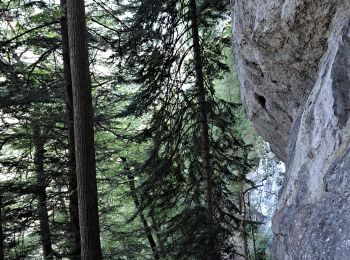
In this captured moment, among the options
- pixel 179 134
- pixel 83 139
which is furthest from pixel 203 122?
pixel 83 139

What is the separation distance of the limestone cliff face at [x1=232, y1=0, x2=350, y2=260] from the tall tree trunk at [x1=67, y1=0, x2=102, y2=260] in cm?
255

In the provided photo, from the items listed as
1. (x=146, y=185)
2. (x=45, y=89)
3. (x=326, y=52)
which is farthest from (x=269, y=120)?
(x=45, y=89)

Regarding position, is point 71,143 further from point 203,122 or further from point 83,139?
point 83,139

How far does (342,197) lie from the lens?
307cm

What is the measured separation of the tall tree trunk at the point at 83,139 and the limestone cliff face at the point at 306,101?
255 cm

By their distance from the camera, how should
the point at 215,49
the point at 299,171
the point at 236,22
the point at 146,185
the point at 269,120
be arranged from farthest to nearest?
the point at 215,49 → the point at 146,185 → the point at 269,120 → the point at 236,22 → the point at 299,171

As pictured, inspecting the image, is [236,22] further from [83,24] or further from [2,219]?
[2,219]

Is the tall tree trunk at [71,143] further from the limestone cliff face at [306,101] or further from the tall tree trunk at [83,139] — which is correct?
the limestone cliff face at [306,101]

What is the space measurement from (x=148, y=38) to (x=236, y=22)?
2.45 m

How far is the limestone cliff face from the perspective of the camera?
329 centimetres

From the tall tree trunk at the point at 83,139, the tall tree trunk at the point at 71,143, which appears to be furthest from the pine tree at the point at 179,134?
the tall tree trunk at the point at 83,139

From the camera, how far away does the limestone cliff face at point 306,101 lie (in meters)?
3.29

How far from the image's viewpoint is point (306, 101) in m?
5.19

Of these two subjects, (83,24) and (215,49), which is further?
(215,49)
